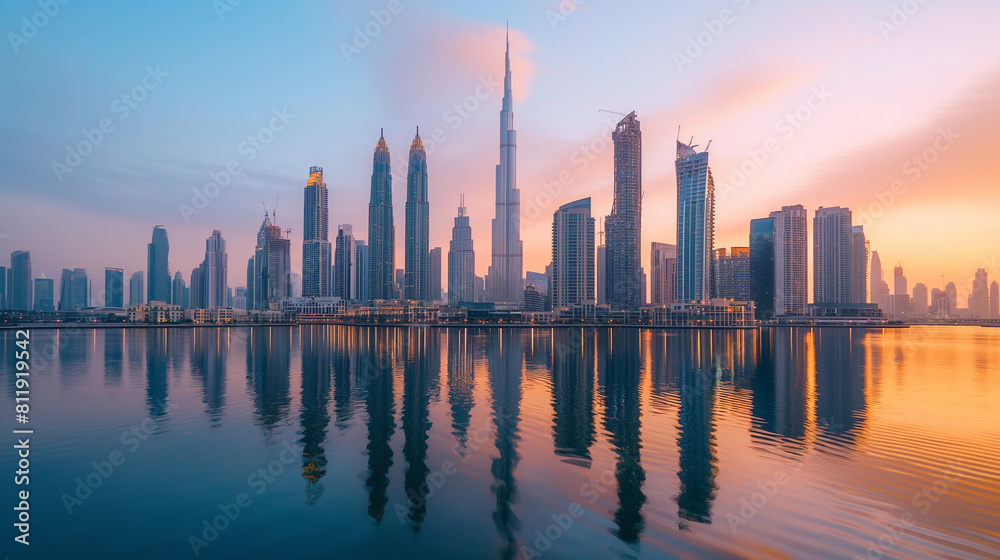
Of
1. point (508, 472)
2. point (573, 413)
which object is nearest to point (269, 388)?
point (573, 413)

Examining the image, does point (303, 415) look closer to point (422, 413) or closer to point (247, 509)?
point (422, 413)

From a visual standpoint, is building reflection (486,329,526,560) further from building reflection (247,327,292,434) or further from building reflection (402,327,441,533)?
building reflection (247,327,292,434)

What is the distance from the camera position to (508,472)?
78.4 feet

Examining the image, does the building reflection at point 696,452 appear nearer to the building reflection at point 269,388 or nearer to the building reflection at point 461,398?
the building reflection at point 461,398

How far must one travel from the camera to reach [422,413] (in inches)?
1442

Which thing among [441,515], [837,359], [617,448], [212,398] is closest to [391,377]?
[212,398]

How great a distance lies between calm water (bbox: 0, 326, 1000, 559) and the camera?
16.9 meters

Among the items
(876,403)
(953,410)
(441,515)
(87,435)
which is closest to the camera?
(441,515)

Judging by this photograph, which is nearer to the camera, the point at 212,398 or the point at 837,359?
the point at 212,398

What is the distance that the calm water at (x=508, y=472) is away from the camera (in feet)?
55.5

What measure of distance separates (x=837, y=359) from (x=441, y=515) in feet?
304

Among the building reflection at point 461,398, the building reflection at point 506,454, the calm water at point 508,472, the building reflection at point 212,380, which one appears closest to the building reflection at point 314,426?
the calm water at point 508,472

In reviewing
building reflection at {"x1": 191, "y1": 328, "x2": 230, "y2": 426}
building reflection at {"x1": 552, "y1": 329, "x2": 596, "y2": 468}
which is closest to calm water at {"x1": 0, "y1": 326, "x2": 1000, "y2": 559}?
building reflection at {"x1": 552, "y1": 329, "x2": 596, "y2": 468}

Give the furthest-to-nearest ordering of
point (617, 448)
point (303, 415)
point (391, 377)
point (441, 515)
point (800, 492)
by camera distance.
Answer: point (391, 377), point (303, 415), point (617, 448), point (800, 492), point (441, 515)
